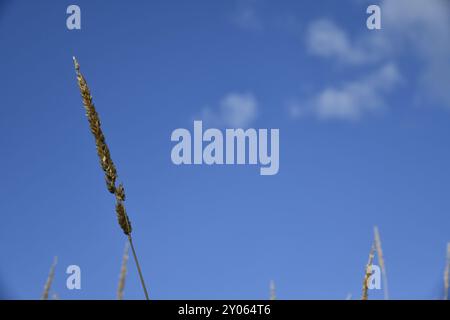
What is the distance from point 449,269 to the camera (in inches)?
99.9

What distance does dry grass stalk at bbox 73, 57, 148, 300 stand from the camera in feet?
4.49

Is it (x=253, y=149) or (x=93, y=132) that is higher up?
(x=253, y=149)

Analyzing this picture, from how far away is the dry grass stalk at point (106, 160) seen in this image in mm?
1368

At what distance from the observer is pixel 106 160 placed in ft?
4.86
